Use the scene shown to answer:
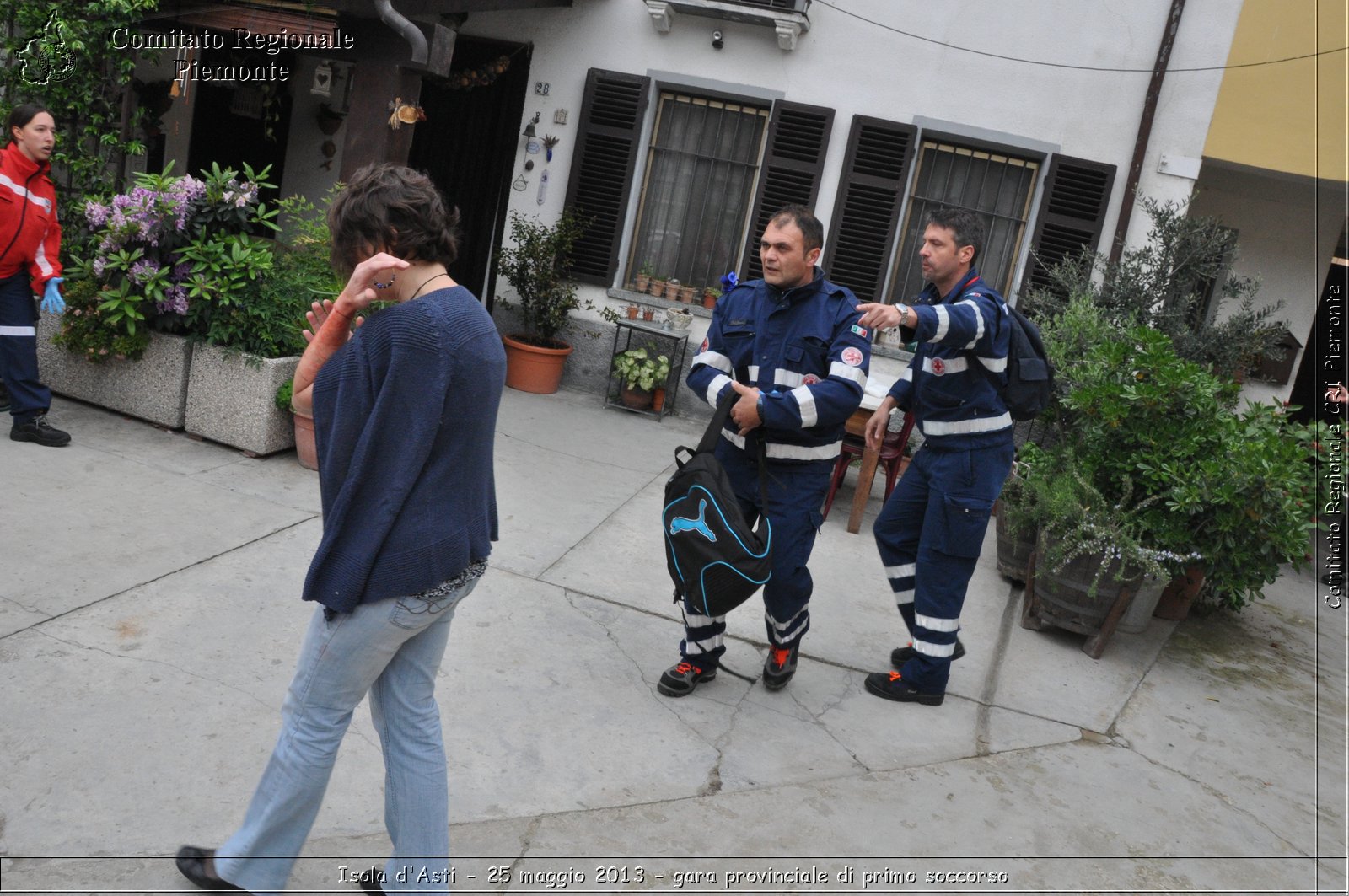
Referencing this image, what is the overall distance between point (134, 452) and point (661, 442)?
3.59 meters

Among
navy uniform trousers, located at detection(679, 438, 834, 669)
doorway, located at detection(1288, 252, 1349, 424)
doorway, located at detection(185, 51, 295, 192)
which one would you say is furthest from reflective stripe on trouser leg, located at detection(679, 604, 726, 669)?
doorway, located at detection(185, 51, 295, 192)

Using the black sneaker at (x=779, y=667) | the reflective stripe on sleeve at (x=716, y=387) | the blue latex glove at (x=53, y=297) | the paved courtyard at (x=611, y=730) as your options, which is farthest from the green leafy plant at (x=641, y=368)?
the reflective stripe on sleeve at (x=716, y=387)

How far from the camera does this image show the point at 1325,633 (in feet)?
22.0

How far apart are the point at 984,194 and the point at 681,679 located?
574 centimetres

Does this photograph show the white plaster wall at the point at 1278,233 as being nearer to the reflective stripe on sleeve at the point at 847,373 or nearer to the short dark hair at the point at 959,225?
the short dark hair at the point at 959,225

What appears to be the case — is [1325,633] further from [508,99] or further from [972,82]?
[508,99]

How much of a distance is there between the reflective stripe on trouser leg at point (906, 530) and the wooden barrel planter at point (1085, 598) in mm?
1066

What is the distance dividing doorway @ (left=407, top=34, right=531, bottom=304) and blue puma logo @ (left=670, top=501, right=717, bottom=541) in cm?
596

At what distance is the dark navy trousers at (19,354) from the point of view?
5613 millimetres

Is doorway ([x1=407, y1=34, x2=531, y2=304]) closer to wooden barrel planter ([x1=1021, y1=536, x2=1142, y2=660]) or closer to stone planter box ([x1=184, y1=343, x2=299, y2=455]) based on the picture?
stone planter box ([x1=184, y1=343, x2=299, y2=455])

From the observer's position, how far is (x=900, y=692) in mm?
4469

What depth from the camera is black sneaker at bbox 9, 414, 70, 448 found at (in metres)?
5.62

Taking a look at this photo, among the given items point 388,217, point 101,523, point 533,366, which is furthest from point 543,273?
point 388,217

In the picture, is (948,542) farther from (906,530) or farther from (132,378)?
(132,378)
